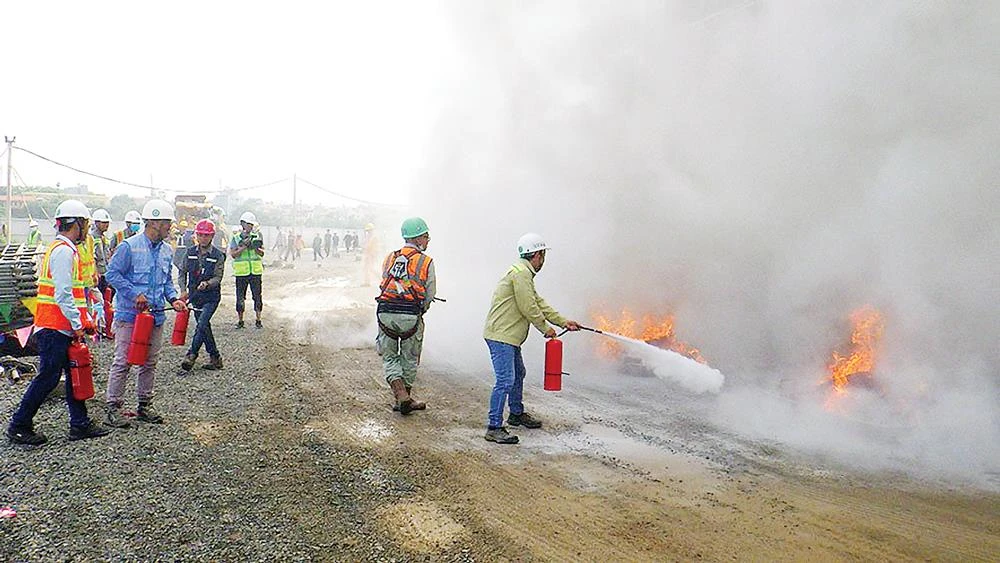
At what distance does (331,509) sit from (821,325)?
6.73 metres

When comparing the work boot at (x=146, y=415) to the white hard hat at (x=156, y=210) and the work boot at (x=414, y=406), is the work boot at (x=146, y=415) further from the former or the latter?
the work boot at (x=414, y=406)

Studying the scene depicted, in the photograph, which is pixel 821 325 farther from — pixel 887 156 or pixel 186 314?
pixel 186 314

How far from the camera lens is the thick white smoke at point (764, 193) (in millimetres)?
6562

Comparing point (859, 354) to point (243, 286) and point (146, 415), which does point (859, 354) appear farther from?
point (243, 286)

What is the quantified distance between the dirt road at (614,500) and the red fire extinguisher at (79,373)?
1.53 metres

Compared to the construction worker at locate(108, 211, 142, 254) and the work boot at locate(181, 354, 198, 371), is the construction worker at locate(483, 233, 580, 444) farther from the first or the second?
the construction worker at locate(108, 211, 142, 254)

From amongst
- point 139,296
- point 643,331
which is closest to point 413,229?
point 139,296

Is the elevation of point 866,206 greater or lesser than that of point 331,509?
greater

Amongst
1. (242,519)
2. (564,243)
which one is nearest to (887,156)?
(564,243)

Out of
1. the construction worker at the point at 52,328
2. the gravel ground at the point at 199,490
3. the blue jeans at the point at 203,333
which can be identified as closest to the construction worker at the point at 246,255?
the blue jeans at the point at 203,333

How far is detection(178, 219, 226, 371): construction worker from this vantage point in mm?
7227

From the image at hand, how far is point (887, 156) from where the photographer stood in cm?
727

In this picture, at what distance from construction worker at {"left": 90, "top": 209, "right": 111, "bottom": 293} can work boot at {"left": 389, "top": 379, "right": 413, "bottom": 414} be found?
16.9 feet

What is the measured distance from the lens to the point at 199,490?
3.86m
